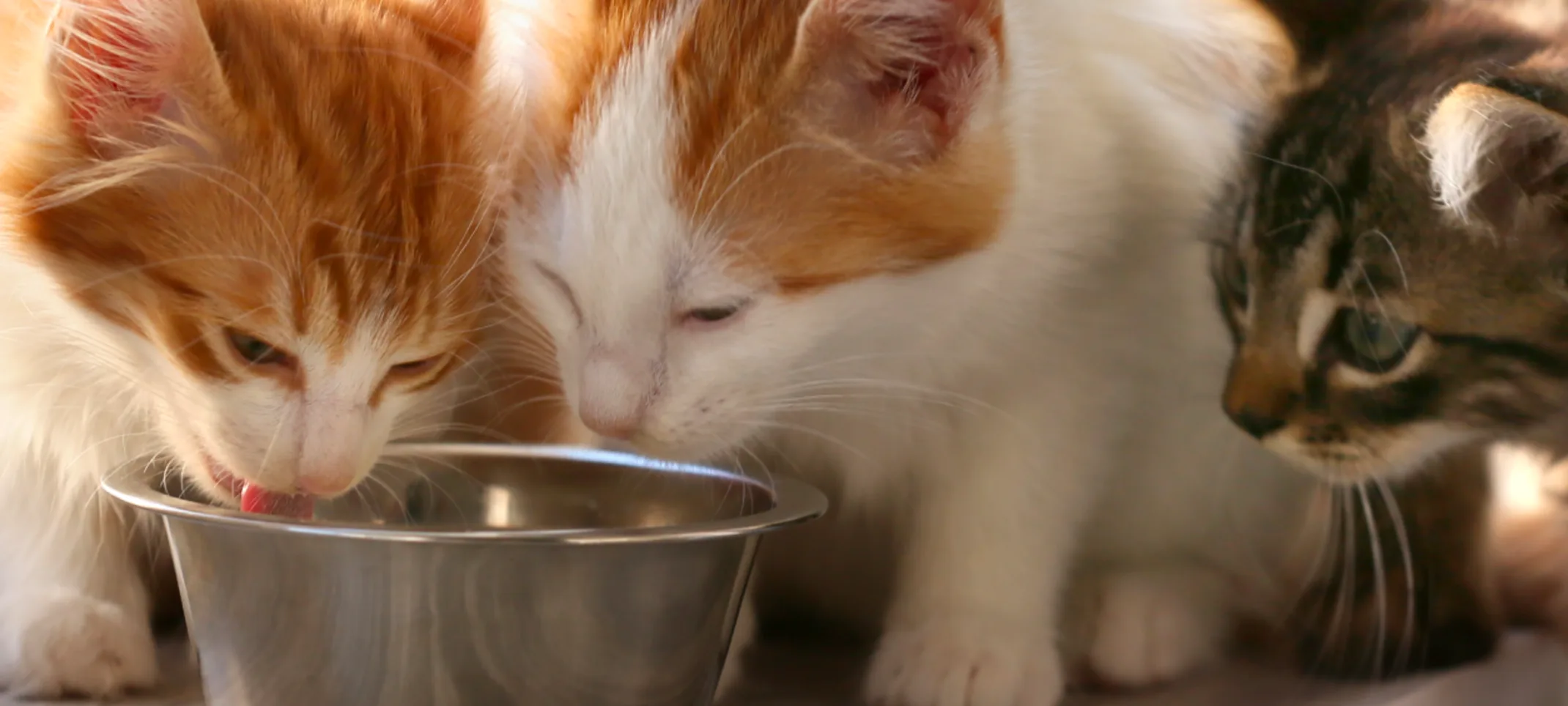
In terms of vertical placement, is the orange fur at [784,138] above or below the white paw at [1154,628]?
above

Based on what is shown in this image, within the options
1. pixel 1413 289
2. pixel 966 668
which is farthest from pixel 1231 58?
pixel 966 668

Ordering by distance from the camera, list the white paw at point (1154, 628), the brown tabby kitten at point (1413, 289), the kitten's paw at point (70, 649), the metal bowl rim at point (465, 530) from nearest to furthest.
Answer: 1. the metal bowl rim at point (465, 530)
2. the brown tabby kitten at point (1413, 289)
3. the kitten's paw at point (70, 649)
4. the white paw at point (1154, 628)

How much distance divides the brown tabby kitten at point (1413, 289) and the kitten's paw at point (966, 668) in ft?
0.81

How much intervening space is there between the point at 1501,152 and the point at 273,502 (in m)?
0.88

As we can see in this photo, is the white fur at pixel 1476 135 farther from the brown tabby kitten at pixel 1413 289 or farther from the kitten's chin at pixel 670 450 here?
the kitten's chin at pixel 670 450

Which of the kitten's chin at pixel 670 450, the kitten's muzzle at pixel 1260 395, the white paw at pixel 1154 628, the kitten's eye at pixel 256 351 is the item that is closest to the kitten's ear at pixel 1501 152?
the kitten's muzzle at pixel 1260 395

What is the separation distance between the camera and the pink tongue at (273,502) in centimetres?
95

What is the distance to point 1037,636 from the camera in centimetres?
107

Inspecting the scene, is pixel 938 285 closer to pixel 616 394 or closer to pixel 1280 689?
pixel 616 394

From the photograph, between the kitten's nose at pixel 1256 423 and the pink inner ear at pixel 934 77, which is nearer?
the pink inner ear at pixel 934 77

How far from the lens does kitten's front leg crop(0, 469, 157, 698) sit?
Answer: 102 cm

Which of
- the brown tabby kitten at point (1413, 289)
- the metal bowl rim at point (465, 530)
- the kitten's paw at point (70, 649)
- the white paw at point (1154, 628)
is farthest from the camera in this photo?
the white paw at point (1154, 628)

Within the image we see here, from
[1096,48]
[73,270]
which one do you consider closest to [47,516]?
[73,270]

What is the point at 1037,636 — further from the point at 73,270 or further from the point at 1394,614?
the point at 73,270
